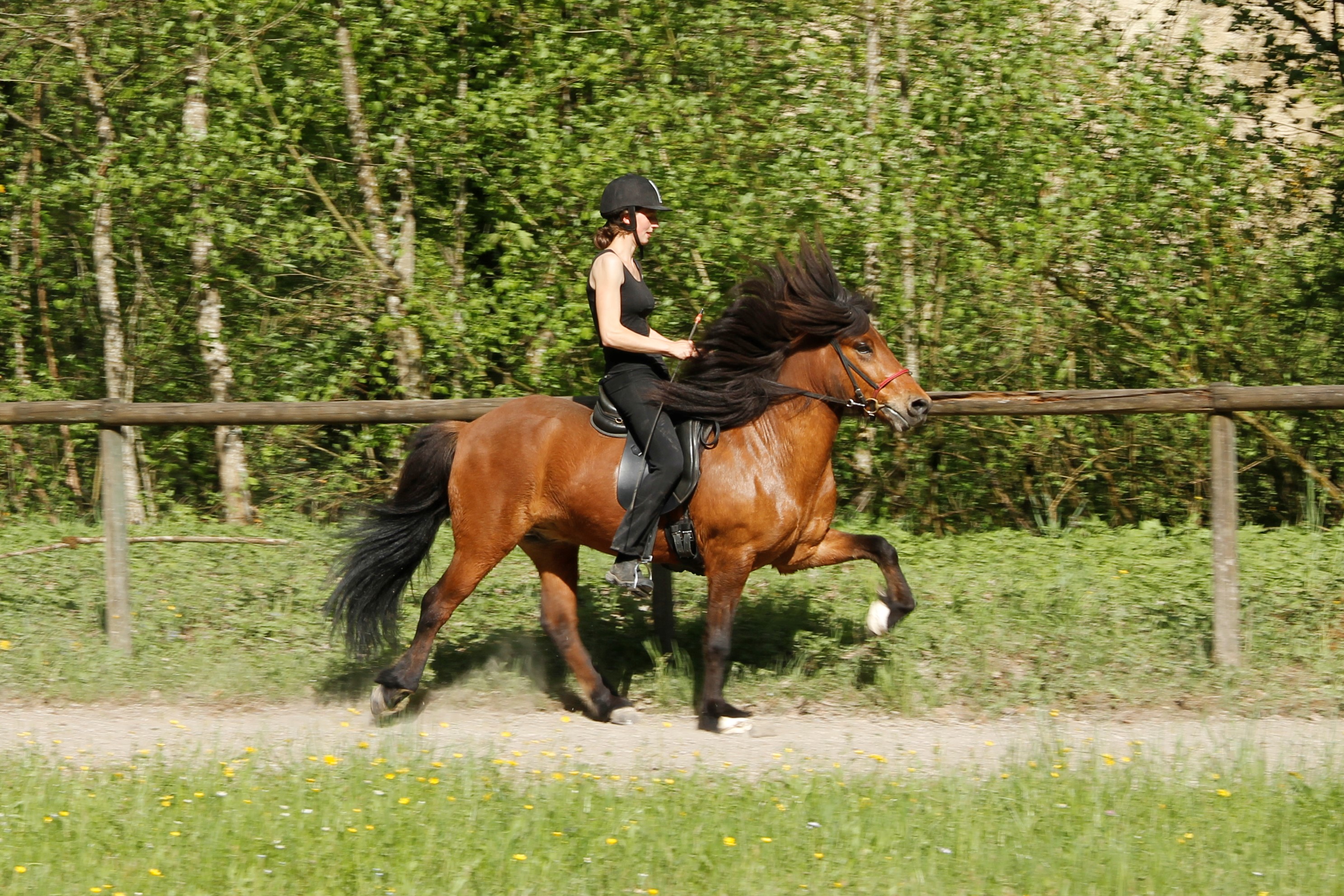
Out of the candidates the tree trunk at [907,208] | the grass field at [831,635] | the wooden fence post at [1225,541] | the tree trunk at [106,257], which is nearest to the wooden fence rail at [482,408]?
the wooden fence post at [1225,541]

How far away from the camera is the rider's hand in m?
6.18

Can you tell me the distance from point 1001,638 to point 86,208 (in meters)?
7.83

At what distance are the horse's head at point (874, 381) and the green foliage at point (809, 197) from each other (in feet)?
9.60

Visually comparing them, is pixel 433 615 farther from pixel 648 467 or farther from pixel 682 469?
pixel 682 469

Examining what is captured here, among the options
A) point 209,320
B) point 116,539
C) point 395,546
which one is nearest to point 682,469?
point 395,546

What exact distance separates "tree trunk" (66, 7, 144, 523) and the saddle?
5.21m

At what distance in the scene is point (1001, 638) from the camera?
23.4 feet

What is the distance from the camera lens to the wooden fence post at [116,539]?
24.8 ft

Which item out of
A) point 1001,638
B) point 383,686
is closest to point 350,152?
point 383,686

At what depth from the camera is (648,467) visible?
20.4ft

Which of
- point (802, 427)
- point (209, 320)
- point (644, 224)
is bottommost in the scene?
point (209, 320)

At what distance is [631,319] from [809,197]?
329 centimetres

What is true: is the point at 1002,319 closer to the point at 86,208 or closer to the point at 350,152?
the point at 350,152

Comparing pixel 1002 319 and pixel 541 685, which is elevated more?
pixel 1002 319
